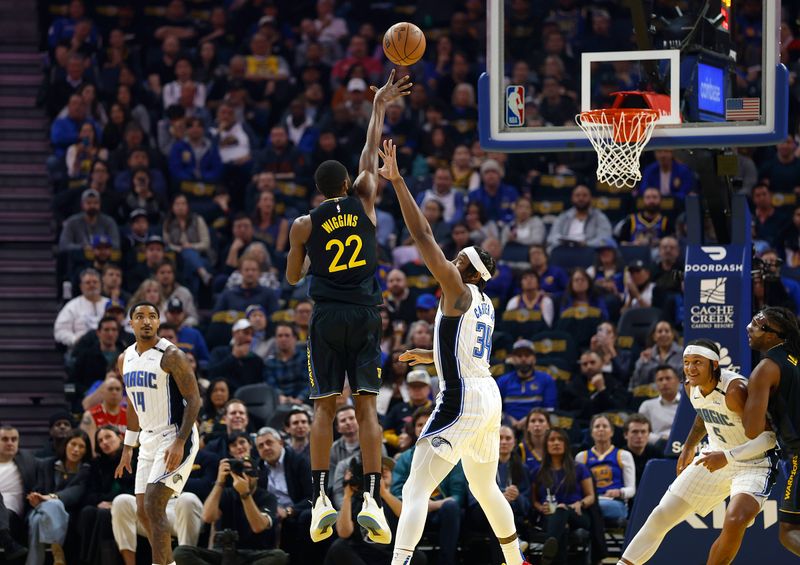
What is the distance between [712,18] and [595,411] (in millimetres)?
4884

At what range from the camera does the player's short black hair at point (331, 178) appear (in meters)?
10.2

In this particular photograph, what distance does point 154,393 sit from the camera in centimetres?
1167

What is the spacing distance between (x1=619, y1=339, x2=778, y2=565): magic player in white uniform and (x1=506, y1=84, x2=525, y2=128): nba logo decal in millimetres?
2551

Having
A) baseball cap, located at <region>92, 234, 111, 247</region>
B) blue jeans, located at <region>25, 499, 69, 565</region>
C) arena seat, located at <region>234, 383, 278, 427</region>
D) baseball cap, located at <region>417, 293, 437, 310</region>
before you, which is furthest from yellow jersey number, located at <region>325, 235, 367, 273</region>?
baseball cap, located at <region>92, 234, 111, 247</region>

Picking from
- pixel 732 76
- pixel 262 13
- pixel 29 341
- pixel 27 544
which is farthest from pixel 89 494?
pixel 262 13

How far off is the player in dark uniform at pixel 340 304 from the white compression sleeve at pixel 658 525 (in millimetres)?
2079

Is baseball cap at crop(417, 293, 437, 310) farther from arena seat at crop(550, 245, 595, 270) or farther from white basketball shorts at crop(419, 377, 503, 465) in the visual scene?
white basketball shorts at crop(419, 377, 503, 465)

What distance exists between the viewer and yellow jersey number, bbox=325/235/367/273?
1015cm

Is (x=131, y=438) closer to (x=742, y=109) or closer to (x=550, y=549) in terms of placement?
(x=550, y=549)

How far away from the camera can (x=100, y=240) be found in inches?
725

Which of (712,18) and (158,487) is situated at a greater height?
(712,18)

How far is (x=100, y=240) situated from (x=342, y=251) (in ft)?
29.3

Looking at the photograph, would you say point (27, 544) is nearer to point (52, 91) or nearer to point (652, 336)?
point (652, 336)

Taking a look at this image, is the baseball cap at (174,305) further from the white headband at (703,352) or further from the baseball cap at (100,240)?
the white headband at (703,352)
